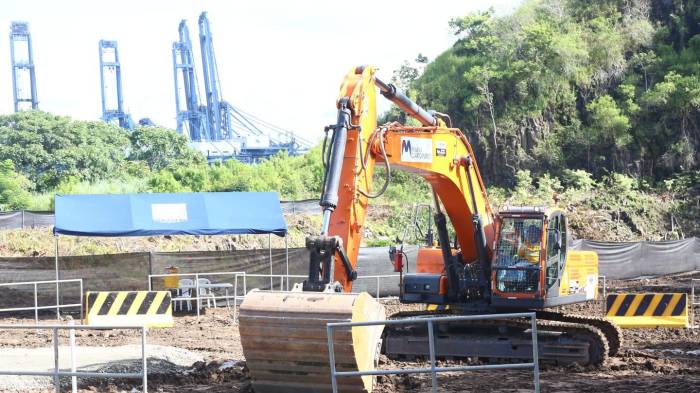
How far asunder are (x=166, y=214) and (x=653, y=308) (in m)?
12.1

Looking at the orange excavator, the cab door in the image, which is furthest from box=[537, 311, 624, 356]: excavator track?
the cab door

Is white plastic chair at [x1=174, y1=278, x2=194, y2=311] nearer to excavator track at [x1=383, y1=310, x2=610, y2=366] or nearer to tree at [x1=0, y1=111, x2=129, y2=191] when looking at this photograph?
excavator track at [x1=383, y1=310, x2=610, y2=366]

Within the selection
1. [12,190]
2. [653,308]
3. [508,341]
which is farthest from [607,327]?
[12,190]

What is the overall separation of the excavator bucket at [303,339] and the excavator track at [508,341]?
465 centimetres

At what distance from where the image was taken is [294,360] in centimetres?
1021

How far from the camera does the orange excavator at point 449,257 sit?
1080 centimetres

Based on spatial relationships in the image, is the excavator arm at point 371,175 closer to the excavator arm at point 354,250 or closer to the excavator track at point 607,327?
the excavator arm at point 354,250

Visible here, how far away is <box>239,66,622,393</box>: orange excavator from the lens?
10805 millimetres

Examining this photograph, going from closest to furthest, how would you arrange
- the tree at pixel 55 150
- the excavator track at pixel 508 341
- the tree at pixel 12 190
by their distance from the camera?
the excavator track at pixel 508 341
the tree at pixel 12 190
the tree at pixel 55 150

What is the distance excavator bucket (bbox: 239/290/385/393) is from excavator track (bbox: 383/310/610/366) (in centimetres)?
465

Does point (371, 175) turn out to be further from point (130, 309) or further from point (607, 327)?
point (130, 309)

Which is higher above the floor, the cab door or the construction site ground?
the cab door

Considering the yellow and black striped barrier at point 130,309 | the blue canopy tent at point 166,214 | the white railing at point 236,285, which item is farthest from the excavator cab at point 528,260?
the blue canopy tent at point 166,214

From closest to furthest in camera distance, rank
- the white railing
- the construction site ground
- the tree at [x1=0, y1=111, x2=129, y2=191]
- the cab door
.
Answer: the construction site ground → the cab door → the white railing → the tree at [x1=0, y1=111, x2=129, y2=191]
